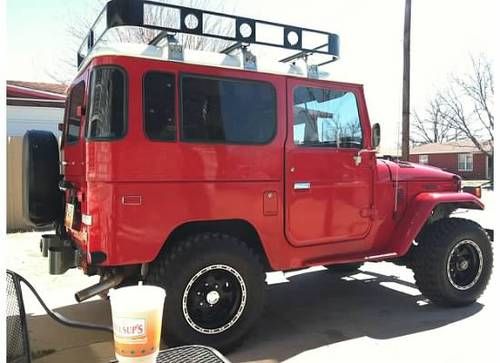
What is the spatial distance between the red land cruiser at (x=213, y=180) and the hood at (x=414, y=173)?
17cm

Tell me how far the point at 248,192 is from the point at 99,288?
1.47 meters

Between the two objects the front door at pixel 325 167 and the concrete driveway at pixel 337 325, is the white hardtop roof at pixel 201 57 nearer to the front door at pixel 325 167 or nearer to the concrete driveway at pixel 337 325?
the front door at pixel 325 167

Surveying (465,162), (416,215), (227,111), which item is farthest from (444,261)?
(465,162)

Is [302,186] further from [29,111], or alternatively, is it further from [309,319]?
[29,111]

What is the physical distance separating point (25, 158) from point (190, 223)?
1691mm

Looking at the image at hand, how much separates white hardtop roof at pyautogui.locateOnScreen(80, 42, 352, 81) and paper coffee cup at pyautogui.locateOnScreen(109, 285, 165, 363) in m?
2.53

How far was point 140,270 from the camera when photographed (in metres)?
4.09

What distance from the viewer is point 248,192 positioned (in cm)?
421

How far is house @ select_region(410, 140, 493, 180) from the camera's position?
41.1 metres

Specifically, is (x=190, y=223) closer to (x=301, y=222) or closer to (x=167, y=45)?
(x=301, y=222)

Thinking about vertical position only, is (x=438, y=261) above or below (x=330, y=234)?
below

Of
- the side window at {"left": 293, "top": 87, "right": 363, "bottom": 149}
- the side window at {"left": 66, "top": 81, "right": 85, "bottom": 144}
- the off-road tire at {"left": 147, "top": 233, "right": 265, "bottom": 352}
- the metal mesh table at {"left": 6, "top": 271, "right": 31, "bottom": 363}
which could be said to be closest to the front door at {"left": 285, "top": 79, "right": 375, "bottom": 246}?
the side window at {"left": 293, "top": 87, "right": 363, "bottom": 149}

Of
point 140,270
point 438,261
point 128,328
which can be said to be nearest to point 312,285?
point 438,261

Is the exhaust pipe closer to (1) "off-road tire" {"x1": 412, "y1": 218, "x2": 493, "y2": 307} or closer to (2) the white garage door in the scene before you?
(1) "off-road tire" {"x1": 412, "y1": 218, "x2": 493, "y2": 307}
